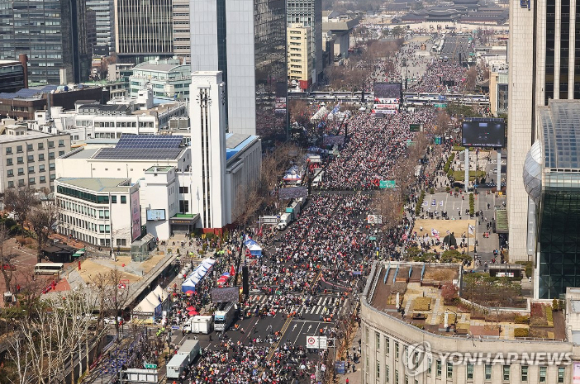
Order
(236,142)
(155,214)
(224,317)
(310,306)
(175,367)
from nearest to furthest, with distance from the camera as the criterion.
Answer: (175,367), (224,317), (310,306), (155,214), (236,142)

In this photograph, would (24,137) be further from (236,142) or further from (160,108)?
(160,108)

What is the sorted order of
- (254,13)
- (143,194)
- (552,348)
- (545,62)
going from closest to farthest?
1. (552,348)
2. (545,62)
3. (143,194)
4. (254,13)

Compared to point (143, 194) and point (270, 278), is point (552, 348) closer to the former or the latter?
point (270, 278)

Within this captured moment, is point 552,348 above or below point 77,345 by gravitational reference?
above

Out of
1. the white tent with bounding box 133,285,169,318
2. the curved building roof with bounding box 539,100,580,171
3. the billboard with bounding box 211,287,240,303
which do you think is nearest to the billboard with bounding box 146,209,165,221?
the white tent with bounding box 133,285,169,318

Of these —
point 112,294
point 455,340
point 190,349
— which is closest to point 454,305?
point 455,340

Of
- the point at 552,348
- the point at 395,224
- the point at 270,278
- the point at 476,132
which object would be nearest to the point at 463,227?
the point at 395,224

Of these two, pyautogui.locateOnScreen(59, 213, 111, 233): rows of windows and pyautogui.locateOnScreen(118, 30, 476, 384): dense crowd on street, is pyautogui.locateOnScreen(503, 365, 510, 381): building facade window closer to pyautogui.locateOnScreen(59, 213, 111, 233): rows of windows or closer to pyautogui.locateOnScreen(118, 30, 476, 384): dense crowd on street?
pyautogui.locateOnScreen(118, 30, 476, 384): dense crowd on street
